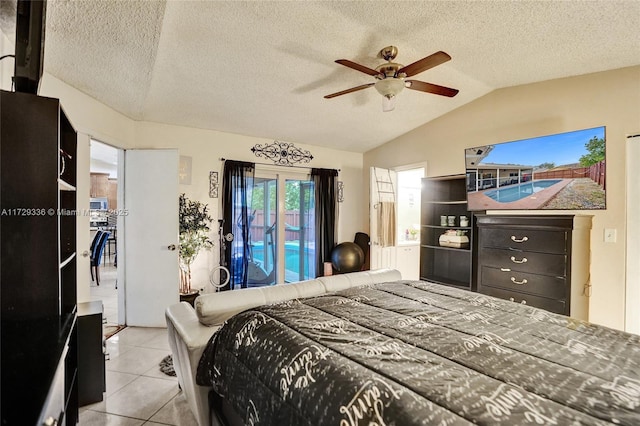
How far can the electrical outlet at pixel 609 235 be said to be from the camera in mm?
2871

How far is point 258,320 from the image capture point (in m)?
1.54

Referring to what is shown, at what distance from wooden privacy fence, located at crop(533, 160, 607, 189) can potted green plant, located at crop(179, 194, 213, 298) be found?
3.97m

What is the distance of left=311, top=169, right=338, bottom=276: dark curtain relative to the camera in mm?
5242

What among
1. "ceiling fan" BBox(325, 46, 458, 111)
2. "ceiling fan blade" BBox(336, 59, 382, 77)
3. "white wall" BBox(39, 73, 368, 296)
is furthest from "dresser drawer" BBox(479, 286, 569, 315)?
"white wall" BBox(39, 73, 368, 296)

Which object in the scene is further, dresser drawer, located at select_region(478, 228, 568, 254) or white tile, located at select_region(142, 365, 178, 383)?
dresser drawer, located at select_region(478, 228, 568, 254)

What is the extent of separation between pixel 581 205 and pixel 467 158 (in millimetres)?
1192

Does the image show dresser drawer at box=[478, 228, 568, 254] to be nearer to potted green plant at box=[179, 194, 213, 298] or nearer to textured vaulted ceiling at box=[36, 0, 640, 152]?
textured vaulted ceiling at box=[36, 0, 640, 152]

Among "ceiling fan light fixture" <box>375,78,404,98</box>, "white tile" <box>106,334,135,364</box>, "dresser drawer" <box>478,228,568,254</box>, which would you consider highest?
"ceiling fan light fixture" <box>375,78,404,98</box>

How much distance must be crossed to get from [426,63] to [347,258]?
10.6 ft

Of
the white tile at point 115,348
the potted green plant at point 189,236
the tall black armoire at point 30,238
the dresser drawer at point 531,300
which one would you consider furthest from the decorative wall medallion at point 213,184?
the dresser drawer at point 531,300

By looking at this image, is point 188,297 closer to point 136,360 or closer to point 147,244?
point 147,244

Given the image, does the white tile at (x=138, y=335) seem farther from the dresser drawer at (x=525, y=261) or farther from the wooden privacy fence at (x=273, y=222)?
the dresser drawer at (x=525, y=261)

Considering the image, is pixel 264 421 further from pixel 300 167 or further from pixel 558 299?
pixel 300 167

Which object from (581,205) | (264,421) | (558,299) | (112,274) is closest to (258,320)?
(264,421)
